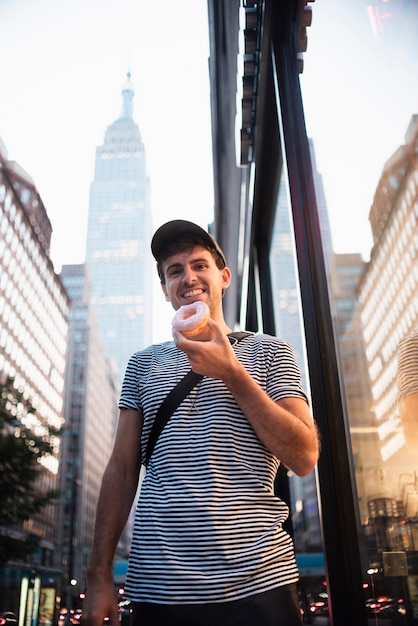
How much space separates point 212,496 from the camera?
1.09 m

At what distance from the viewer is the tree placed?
1298 centimetres

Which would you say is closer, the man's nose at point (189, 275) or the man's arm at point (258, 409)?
the man's arm at point (258, 409)

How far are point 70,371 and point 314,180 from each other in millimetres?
79030

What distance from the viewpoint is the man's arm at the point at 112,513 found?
1.12 m

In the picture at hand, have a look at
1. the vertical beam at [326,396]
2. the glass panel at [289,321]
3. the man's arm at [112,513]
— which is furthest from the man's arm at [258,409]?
the glass panel at [289,321]

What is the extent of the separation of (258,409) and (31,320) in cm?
4863

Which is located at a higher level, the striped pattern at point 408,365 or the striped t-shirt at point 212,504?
the striped pattern at point 408,365

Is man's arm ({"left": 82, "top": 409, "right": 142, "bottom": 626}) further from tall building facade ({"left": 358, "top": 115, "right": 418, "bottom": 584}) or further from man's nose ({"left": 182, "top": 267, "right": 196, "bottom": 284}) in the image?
tall building facade ({"left": 358, "top": 115, "right": 418, "bottom": 584})

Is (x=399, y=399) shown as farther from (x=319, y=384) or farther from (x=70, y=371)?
(x=70, y=371)

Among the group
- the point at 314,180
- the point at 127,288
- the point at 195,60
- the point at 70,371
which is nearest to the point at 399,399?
the point at 314,180

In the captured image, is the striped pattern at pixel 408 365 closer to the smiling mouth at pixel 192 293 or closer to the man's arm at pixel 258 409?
the man's arm at pixel 258 409

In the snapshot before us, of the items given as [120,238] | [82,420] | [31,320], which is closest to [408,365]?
[31,320]

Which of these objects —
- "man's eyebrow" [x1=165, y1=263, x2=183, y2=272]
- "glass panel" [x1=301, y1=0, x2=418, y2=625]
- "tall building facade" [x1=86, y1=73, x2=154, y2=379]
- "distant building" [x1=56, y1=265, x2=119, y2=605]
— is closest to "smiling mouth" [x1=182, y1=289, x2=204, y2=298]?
"man's eyebrow" [x1=165, y1=263, x2=183, y2=272]

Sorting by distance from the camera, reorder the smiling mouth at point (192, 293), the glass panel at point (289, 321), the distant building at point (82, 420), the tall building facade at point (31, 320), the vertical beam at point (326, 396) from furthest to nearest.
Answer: the distant building at point (82, 420)
the tall building facade at point (31, 320)
the glass panel at point (289, 321)
the vertical beam at point (326, 396)
the smiling mouth at point (192, 293)
